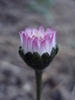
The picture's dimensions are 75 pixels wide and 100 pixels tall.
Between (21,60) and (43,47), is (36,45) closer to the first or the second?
(43,47)

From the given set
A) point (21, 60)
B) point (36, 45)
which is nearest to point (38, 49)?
point (36, 45)

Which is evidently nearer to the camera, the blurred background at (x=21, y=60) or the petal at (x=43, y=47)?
the petal at (x=43, y=47)

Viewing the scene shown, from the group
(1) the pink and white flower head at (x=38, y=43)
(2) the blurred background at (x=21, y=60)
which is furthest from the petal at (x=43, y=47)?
(2) the blurred background at (x=21, y=60)

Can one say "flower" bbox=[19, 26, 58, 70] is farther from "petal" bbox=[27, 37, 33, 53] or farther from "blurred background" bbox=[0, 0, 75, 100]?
"blurred background" bbox=[0, 0, 75, 100]

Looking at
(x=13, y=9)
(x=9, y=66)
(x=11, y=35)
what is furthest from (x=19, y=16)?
(x=9, y=66)

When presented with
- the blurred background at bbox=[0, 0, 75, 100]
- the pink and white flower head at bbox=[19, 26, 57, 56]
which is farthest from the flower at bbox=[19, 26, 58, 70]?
the blurred background at bbox=[0, 0, 75, 100]

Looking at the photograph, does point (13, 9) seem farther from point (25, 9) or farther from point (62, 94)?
point (62, 94)

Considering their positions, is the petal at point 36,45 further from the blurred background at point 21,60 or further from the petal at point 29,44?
the blurred background at point 21,60

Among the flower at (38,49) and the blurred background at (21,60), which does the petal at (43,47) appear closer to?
the flower at (38,49)
